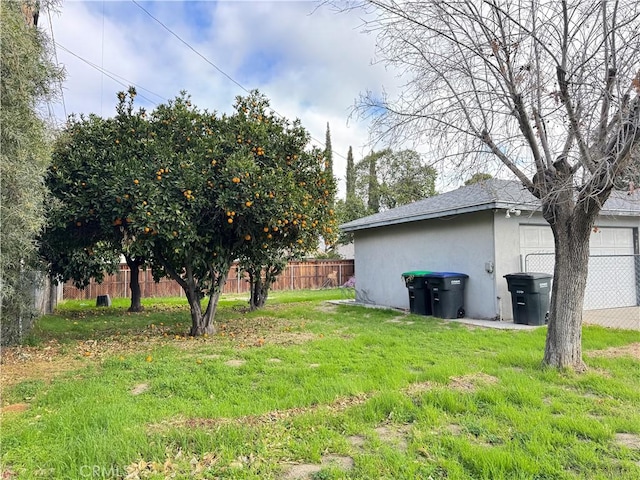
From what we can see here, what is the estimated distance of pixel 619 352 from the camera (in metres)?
5.49

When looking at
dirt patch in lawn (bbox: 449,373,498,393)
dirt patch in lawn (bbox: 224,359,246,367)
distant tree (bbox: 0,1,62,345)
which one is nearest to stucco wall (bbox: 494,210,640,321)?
dirt patch in lawn (bbox: 449,373,498,393)

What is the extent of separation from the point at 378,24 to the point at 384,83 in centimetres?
73

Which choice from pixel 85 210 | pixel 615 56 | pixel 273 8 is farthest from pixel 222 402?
pixel 273 8

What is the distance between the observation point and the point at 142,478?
2430mm

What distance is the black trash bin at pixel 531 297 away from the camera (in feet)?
→ 25.8

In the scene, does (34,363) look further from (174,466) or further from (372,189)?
(372,189)

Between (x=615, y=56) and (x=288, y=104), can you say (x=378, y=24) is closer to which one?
(x=615, y=56)

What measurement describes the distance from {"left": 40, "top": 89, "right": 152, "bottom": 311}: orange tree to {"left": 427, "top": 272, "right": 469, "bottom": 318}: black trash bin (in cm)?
632

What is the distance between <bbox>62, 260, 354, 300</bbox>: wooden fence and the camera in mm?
16609

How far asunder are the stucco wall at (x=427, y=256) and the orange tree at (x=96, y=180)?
6967 mm

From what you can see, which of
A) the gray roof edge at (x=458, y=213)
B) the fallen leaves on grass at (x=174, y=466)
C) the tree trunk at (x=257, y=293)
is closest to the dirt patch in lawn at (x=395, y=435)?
the fallen leaves on grass at (x=174, y=466)

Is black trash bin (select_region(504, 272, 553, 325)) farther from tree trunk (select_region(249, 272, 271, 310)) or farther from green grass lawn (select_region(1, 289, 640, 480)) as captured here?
tree trunk (select_region(249, 272, 271, 310))

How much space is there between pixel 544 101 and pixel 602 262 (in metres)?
7.62

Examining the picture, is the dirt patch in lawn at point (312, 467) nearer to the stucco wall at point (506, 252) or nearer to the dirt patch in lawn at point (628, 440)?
the dirt patch in lawn at point (628, 440)
